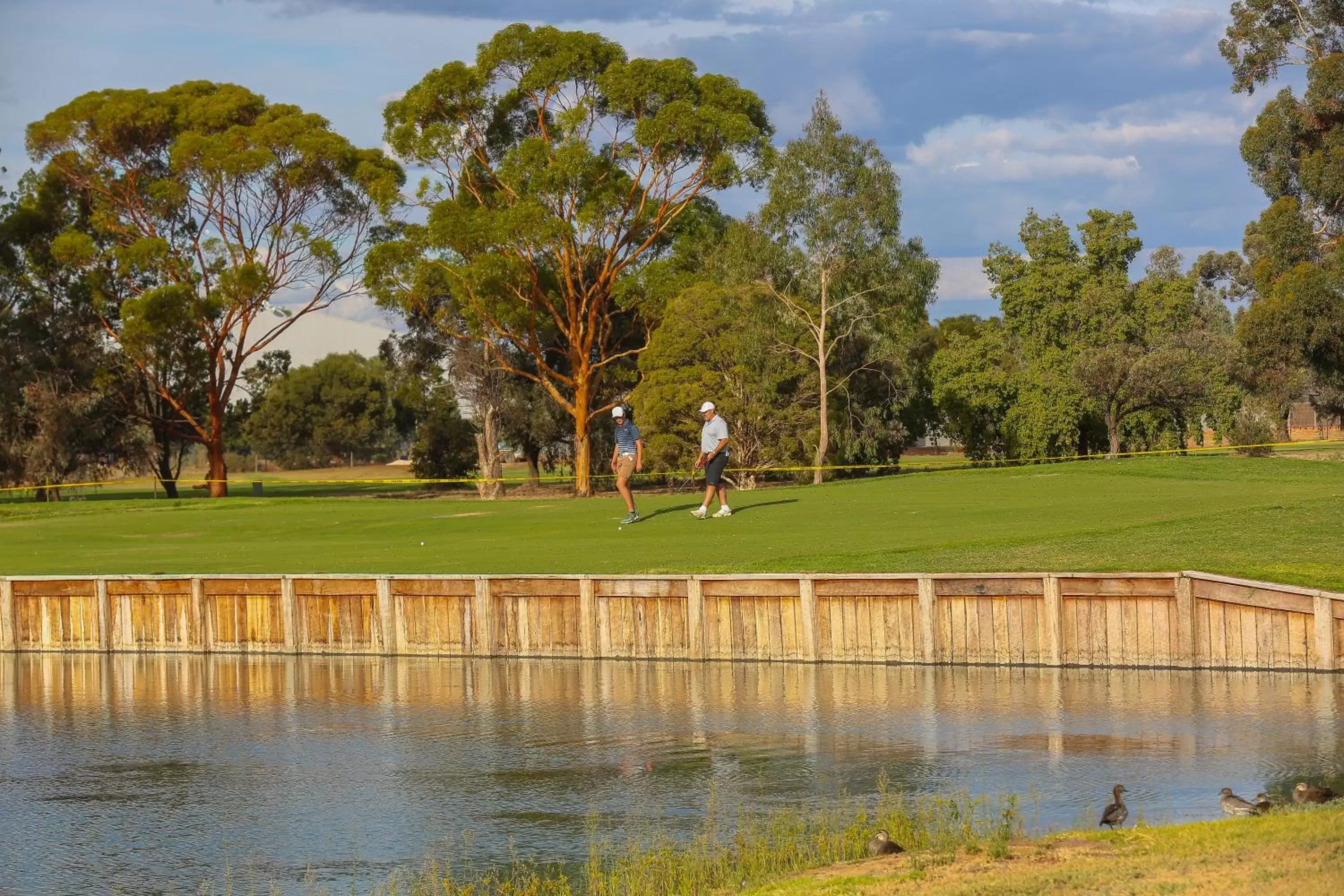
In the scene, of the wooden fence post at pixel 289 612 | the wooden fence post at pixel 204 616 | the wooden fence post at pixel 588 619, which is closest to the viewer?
the wooden fence post at pixel 588 619

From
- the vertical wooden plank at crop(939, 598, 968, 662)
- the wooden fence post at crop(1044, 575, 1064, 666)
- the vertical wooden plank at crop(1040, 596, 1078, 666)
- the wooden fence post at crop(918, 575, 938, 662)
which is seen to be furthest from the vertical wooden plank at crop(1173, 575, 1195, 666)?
the wooden fence post at crop(918, 575, 938, 662)

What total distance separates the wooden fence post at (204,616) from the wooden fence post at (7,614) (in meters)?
4.04

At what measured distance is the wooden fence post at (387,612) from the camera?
2623 centimetres

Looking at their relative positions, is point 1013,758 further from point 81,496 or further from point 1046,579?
point 81,496

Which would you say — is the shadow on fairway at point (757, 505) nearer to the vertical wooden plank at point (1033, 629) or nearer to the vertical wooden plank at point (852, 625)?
the vertical wooden plank at point (852, 625)

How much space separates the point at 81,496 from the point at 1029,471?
48853 millimetres

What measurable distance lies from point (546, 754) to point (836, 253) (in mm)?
45267

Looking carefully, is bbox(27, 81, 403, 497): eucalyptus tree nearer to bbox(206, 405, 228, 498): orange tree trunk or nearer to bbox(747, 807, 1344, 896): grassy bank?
bbox(206, 405, 228, 498): orange tree trunk

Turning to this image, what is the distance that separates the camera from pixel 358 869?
13.5 metres

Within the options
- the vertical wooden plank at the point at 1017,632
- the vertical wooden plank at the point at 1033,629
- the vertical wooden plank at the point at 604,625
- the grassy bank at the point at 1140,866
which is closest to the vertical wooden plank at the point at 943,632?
the vertical wooden plank at the point at 1017,632

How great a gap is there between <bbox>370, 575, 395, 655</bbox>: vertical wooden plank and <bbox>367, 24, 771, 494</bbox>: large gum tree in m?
33.8

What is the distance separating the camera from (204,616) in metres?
27.8

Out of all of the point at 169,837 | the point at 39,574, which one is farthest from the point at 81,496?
the point at 169,837

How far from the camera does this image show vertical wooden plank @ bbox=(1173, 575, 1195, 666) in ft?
71.1
